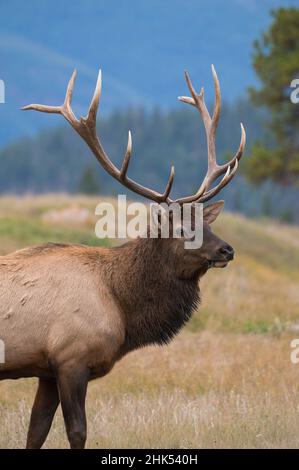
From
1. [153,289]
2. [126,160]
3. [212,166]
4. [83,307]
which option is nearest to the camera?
[83,307]

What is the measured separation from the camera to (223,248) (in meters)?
6.48

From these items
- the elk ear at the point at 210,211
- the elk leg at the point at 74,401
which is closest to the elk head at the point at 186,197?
the elk ear at the point at 210,211

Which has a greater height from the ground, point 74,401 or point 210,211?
point 210,211

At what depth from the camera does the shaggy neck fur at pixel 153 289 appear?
6.56 meters

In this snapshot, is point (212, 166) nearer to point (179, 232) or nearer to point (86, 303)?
point (179, 232)

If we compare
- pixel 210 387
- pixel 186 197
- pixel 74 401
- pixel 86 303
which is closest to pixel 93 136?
pixel 186 197

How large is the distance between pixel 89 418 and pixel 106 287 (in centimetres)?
143

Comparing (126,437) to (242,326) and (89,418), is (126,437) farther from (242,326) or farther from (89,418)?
(242,326)

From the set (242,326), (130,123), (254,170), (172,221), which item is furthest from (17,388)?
(130,123)

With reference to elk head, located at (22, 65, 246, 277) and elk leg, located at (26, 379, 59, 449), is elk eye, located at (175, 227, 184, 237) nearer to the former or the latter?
elk head, located at (22, 65, 246, 277)

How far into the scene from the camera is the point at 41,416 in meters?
6.58

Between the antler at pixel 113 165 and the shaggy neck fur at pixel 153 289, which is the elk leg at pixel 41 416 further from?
the antler at pixel 113 165

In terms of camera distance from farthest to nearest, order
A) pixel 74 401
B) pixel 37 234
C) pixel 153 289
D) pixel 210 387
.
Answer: pixel 37 234 < pixel 210 387 < pixel 153 289 < pixel 74 401

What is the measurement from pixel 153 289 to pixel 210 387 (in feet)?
7.91
